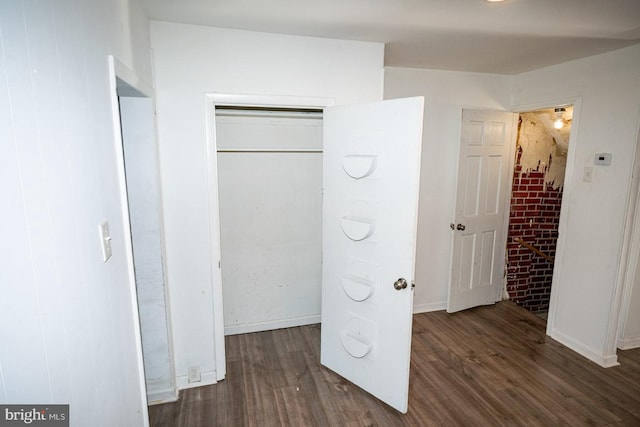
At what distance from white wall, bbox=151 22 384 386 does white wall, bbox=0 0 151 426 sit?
2.41 feet

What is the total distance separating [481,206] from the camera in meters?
3.45

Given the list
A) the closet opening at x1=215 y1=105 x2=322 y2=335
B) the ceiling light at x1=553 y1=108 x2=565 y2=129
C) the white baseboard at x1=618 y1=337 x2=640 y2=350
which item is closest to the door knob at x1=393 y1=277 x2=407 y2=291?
the closet opening at x1=215 y1=105 x2=322 y2=335

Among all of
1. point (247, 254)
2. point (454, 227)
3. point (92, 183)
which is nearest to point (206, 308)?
point (247, 254)

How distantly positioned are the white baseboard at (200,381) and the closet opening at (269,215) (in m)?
0.67

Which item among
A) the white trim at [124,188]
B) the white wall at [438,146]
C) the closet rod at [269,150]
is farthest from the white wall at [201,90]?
the white wall at [438,146]

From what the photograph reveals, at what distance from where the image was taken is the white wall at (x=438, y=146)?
316cm

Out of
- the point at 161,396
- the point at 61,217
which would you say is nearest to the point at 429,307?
the point at 161,396

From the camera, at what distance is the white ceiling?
172 cm

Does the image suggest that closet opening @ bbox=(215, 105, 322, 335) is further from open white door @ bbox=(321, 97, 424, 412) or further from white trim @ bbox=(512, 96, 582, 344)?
white trim @ bbox=(512, 96, 582, 344)

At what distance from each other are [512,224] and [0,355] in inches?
162

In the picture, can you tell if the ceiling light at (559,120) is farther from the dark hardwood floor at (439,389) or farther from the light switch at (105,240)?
the light switch at (105,240)

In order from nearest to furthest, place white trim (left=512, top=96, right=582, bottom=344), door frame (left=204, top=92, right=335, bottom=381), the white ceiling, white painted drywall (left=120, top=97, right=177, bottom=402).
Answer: the white ceiling < white painted drywall (left=120, top=97, right=177, bottom=402) < door frame (left=204, top=92, right=335, bottom=381) < white trim (left=512, top=96, right=582, bottom=344)

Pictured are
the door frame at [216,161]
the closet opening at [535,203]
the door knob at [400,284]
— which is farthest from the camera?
the closet opening at [535,203]

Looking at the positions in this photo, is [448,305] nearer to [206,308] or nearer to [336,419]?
[336,419]
